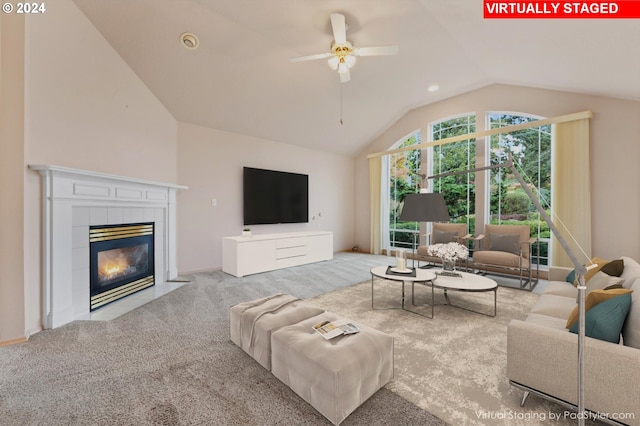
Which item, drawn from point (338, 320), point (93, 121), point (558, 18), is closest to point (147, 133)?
point (93, 121)

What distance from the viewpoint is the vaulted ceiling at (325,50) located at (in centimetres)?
291

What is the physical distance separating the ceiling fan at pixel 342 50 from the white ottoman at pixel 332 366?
9.12 feet

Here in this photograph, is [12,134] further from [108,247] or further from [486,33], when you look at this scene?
[486,33]

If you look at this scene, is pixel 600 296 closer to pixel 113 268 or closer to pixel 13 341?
pixel 13 341

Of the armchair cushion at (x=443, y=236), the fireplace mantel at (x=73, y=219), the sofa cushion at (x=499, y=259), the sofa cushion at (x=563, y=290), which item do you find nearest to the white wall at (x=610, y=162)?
the sofa cushion at (x=499, y=259)

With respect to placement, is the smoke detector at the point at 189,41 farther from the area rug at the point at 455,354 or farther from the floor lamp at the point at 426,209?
the area rug at the point at 455,354

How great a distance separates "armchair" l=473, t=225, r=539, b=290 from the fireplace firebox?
503cm

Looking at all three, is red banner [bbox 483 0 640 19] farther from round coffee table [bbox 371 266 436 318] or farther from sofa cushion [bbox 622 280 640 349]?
round coffee table [bbox 371 266 436 318]

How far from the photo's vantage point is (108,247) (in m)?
3.27

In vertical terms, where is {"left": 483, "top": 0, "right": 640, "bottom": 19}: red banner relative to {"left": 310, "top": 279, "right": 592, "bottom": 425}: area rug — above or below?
above

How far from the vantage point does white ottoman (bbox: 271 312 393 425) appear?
1.41m

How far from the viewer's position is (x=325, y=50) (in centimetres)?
381

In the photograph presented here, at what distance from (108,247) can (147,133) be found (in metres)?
1.71

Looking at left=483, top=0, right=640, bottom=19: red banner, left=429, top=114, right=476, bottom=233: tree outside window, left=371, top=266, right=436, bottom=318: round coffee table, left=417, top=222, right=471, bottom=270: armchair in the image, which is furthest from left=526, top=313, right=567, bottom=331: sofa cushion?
left=429, top=114, right=476, bottom=233: tree outside window
